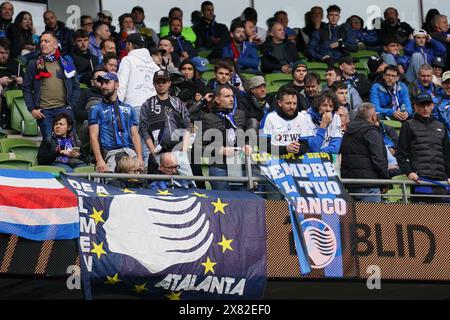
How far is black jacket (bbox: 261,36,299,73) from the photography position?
18.8 meters

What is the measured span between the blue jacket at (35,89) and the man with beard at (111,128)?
46.6 inches

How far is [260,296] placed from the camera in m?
13.2

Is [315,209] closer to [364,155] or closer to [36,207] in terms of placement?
[364,155]

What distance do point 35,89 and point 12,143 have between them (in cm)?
71

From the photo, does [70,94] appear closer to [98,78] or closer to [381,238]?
[98,78]

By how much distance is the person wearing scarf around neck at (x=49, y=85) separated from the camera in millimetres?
14922

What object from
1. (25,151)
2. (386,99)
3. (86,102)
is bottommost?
(25,151)

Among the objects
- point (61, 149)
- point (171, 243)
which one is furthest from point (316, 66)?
point (171, 243)

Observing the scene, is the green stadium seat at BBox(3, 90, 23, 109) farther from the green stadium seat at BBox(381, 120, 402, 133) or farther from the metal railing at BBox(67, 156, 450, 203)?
the green stadium seat at BBox(381, 120, 402, 133)

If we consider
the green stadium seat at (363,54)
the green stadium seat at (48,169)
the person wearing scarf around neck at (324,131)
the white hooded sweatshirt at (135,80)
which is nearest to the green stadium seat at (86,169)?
the green stadium seat at (48,169)

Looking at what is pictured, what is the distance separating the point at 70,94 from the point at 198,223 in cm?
296

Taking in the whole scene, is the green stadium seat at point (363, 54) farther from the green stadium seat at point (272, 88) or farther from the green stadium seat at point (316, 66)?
the green stadium seat at point (272, 88)

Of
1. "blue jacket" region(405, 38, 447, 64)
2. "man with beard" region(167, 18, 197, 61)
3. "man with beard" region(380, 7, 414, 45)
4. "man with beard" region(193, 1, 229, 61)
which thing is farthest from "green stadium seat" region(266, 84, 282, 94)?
"man with beard" region(380, 7, 414, 45)

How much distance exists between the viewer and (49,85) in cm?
1507
